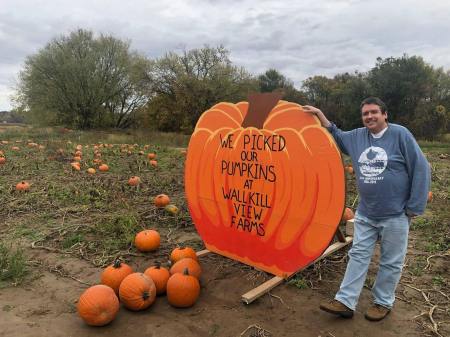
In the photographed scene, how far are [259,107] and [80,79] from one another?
3120cm

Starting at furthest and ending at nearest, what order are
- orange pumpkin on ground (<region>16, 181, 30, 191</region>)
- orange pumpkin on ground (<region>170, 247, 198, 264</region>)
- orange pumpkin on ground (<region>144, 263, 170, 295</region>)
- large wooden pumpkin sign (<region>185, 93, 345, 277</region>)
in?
orange pumpkin on ground (<region>16, 181, 30, 191</region>)
orange pumpkin on ground (<region>170, 247, 198, 264</region>)
orange pumpkin on ground (<region>144, 263, 170, 295</region>)
large wooden pumpkin sign (<region>185, 93, 345, 277</region>)

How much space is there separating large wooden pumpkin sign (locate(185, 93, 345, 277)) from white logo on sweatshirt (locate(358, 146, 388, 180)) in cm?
18

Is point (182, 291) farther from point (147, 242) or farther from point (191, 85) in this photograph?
point (191, 85)

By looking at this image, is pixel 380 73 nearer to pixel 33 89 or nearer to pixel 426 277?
pixel 33 89

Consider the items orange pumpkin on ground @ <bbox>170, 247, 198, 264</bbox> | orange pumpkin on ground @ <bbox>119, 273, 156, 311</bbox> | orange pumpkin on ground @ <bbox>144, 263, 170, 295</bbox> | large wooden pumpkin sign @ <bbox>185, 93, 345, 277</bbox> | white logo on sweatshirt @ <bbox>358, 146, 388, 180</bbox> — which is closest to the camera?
white logo on sweatshirt @ <bbox>358, 146, 388, 180</bbox>

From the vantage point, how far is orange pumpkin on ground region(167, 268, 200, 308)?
336 centimetres

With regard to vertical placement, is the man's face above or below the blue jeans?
above

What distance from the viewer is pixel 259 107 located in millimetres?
3896

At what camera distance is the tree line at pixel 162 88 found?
2997 centimetres

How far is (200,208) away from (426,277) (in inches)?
98.6

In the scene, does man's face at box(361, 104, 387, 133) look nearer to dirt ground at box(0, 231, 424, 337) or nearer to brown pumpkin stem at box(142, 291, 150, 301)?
A: dirt ground at box(0, 231, 424, 337)

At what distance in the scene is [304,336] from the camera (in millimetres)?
3027

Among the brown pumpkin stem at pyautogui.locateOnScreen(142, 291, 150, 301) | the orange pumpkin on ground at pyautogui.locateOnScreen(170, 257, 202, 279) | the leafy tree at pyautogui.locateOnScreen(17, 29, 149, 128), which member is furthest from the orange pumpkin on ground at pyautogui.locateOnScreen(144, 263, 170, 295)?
the leafy tree at pyautogui.locateOnScreen(17, 29, 149, 128)

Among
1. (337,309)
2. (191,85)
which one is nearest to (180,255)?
(337,309)
